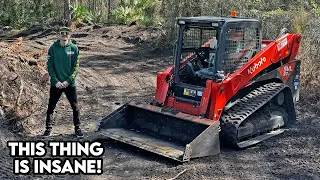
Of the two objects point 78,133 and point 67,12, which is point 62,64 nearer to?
point 78,133

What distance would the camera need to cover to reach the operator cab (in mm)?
7832

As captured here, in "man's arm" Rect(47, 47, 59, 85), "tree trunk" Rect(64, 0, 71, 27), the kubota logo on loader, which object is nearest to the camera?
"man's arm" Rect(47, 47, 59, 85)

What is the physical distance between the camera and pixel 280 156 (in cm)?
742

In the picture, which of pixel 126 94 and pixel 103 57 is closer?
pixel 126 94

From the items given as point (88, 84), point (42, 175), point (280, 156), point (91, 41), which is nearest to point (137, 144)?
point (42, 175)

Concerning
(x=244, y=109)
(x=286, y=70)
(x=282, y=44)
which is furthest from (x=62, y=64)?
(x=286, y=70)

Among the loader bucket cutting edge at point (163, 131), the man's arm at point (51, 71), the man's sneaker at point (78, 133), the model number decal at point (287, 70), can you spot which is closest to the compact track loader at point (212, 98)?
the loader bucket cutting edge at point (163, 131)

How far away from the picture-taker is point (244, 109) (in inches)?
316

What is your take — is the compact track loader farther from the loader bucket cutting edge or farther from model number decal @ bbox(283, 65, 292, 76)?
model number decal @ bbox(283, 65, 292, 76)

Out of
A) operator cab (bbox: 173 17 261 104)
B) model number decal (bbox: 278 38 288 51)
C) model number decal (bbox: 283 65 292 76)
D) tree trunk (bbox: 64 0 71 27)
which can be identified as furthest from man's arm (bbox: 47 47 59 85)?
tree trunk (bbox: 64 0 71 27)

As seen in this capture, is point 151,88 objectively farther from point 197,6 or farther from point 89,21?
point 89,21

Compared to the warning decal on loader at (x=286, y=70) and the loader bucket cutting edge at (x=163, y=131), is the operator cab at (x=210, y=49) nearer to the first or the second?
the loader bucket cutting edge at (x=163, y=131)

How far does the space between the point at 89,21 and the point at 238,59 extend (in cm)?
2034

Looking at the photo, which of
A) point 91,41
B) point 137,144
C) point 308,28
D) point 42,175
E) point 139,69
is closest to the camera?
point 42,175
